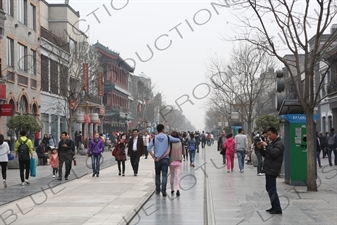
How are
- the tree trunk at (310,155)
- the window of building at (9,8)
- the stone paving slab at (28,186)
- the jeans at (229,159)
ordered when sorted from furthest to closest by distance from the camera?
the window of building at (9,8) → the jeans at (229,159) → the tree trunk at (310,155) → the stone paving slab at (28,186)

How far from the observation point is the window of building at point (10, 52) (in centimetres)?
3566

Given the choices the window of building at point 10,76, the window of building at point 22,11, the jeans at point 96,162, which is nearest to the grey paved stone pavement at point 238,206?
the jeans at point 96,162

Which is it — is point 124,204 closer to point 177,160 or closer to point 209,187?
point 177,160

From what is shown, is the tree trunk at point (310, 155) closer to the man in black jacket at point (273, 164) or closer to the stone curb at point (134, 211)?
the stone curb at point (134, 211)

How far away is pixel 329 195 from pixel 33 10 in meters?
32.3

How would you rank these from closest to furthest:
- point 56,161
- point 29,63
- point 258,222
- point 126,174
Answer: point 258,222, point 56,161, point 126,174, point 29,63

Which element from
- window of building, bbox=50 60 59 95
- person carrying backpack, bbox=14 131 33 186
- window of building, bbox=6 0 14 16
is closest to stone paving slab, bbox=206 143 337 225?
person carrying backpack, bbox=14 131 33 186

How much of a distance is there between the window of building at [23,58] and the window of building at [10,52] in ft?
4.83

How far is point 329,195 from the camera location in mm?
15047

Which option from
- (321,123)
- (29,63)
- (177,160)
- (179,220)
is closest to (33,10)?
(29,63)

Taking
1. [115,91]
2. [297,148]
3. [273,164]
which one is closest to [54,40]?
[297,148]

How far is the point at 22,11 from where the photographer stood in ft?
129

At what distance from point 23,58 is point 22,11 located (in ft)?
10.6

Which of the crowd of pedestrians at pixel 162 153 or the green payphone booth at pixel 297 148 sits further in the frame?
the green payphone booth at pixel 297 148
